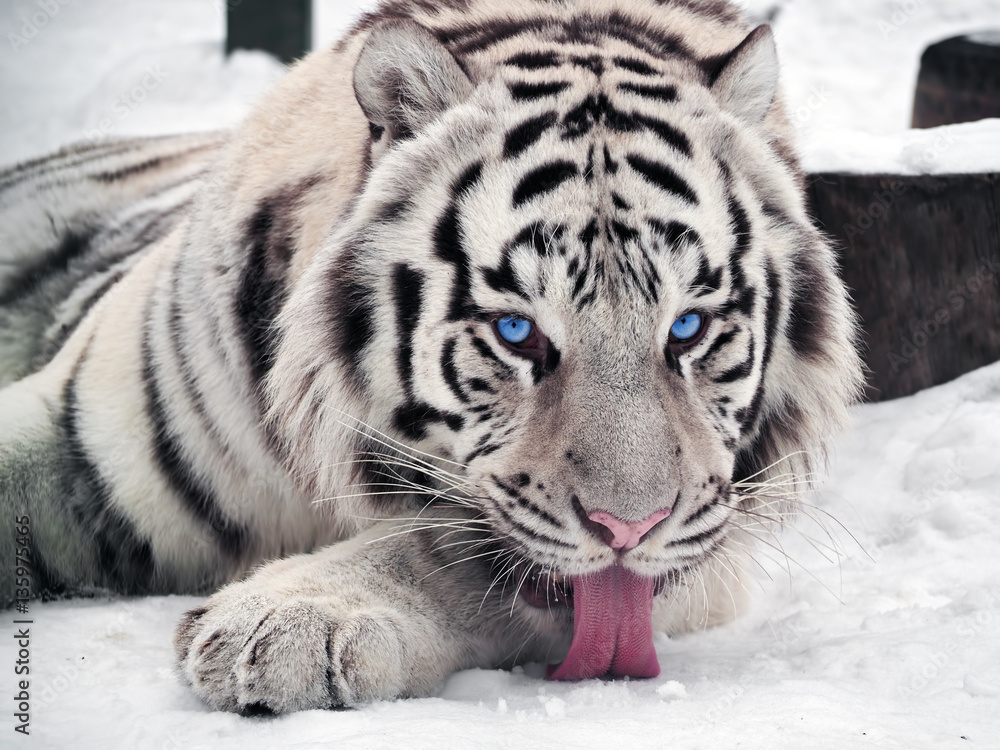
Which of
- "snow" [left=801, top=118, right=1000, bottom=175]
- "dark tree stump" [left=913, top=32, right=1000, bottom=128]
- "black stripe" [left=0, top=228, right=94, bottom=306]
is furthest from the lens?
"dark tree stump" [left=913, top=32, right=1000, bottom=128]

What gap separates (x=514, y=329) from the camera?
4.32 ft

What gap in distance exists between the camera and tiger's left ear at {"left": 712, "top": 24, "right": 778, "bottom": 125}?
1.45 meters

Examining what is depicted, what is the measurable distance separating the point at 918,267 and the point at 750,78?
1.15 m

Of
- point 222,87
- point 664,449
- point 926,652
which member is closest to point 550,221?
point 664,449

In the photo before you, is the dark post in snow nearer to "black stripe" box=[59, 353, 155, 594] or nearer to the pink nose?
"black stripe" box=[59, 353, 155, 594]

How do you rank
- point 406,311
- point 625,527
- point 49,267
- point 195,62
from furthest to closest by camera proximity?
point 195,62, point 49,267, point 406,311, point 625,527

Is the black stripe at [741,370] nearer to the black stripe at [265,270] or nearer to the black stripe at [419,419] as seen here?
the black stripe at [419,419]

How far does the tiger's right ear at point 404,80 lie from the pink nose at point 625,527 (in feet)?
2.10

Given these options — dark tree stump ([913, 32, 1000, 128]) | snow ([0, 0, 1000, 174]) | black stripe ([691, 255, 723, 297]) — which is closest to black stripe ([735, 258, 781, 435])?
black stripe ([691, 255, 723, 297])

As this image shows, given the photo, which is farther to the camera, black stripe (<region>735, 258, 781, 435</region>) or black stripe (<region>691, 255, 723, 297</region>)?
black stripe (<region>735, 258, 781, 435</region>)

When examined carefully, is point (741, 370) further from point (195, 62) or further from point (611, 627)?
point (195, 62)

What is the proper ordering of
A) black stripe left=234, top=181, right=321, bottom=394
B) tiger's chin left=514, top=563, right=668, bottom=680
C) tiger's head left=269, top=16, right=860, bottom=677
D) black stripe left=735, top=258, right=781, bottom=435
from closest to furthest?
1. tiger's head left=269, top=16, right=860, bottom=677
2. tiger's chin left=514, top=563, right=668, bottom=680
3. black stripe left=735, top=258, right=781, bottom=435
4. black stripe left=234, top=181, right=321, bottom=394

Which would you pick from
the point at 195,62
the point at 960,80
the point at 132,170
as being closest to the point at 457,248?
the point at 132,170

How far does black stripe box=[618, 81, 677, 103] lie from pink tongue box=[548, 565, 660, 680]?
2.26ft
